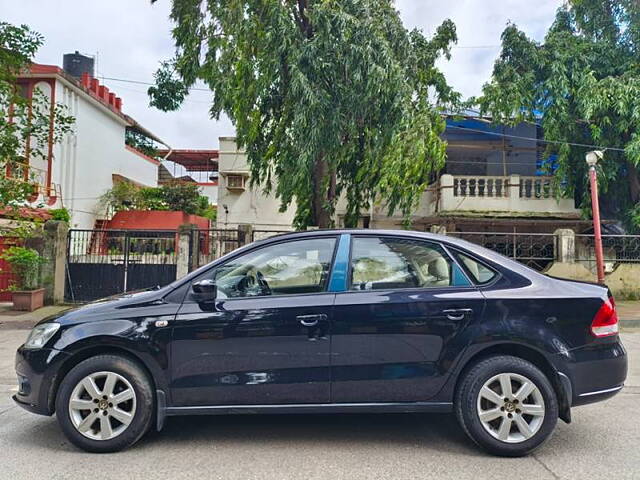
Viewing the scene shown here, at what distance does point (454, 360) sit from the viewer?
346 centimetres

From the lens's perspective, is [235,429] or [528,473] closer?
[528,473]

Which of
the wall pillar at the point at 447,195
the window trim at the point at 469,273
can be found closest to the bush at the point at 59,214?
the wall pillar at the point at 447,195

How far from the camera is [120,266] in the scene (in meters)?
11.5

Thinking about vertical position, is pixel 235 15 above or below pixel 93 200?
above

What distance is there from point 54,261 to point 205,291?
9.37 metres

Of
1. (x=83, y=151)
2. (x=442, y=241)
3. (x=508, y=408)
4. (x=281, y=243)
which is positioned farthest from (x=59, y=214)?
(x=508, y=408)

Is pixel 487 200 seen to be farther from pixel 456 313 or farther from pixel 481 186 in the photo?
pixel 456 313

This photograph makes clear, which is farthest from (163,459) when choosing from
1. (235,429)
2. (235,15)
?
(235,15)

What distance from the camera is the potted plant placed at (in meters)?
10.5

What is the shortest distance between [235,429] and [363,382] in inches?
49.4

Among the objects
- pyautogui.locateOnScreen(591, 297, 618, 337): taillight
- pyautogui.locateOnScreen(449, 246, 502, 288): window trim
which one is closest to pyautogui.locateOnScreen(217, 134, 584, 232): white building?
pyautogui.locateOnScreen(449, 246, 502, 288): window trim

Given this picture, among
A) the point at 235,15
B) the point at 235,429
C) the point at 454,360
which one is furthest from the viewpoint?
the point at 235,15

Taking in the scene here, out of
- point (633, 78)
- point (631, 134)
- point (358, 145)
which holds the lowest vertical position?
point (358, 145)

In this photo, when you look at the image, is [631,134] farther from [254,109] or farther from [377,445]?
[377,445]
